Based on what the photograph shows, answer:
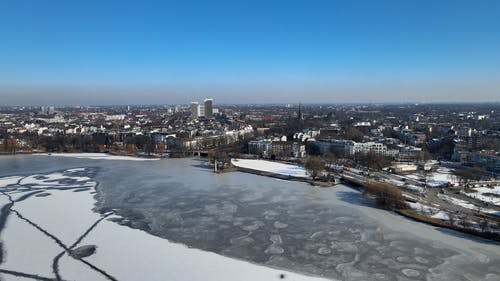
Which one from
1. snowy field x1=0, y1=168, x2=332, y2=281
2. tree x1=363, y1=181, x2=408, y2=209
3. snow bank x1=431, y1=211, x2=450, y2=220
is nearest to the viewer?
snowy field x1=0, y1=168, x2=332, y2=281

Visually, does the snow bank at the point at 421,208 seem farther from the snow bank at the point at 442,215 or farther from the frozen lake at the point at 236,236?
the frozen lake at the point at 236,236

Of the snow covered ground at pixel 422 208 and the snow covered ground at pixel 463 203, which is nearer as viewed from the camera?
the snow covered ground at pixel 422 208

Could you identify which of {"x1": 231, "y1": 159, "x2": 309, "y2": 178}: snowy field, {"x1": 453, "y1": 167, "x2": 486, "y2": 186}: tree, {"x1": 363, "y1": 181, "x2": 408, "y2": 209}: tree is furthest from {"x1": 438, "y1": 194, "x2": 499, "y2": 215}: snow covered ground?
{"x1": 231, "y1": 159, "x2": 309, "y2": 178}: snowy field

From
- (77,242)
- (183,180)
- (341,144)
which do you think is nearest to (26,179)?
(183,180)

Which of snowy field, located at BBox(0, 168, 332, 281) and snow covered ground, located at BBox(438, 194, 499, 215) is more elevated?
snowy field, located at BBox(0, 168, 332, 281)

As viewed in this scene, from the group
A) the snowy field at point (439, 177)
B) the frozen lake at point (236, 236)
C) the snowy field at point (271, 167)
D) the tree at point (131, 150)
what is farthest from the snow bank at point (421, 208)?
the tree at point (131, 150)

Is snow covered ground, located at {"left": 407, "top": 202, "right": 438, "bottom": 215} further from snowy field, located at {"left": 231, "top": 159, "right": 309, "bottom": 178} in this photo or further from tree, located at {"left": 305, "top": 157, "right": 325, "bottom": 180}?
snowy field, located at {"left": 231, "top": 159, "right": 309, "bottom": 178}

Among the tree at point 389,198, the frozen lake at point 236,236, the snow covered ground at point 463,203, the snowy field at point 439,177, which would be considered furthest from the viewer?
the snowy field at point 439,177
